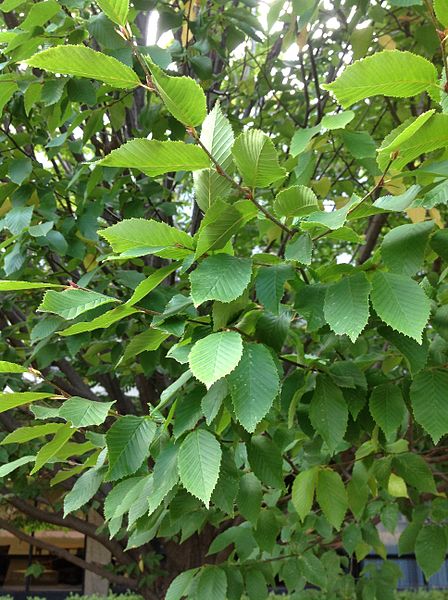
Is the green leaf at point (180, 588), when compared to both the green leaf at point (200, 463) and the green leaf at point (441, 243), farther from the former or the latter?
the green leaf at point (441, 243)

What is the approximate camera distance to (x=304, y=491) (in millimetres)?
1757

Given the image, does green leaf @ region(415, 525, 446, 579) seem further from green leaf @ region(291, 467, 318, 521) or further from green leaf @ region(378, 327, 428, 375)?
green leaf @ region(378, 327, 428, 375)

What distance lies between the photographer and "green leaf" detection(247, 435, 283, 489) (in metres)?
1.33

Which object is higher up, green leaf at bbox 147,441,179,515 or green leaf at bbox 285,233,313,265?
green leaf at bbox 285,233,313,265

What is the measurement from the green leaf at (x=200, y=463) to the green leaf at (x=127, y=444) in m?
0.13

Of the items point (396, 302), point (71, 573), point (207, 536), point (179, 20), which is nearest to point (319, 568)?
point (207, 536)

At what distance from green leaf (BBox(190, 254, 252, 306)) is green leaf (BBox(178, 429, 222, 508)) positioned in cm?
25

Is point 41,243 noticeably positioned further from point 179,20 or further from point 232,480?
point 232,480

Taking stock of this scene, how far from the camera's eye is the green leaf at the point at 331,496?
67.0 inches

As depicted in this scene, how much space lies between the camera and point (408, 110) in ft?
11.3

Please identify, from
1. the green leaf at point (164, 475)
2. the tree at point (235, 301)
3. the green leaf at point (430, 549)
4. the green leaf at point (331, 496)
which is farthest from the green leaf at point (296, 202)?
the green leaf at point (430, 549)

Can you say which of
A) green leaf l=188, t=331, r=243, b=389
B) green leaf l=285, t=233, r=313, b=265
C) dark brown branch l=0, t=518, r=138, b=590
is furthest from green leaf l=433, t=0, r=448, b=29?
dark brown branch l=0, t=518, r=138, b=590

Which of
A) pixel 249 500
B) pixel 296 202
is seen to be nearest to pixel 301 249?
pixel 296 202

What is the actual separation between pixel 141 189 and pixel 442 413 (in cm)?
173
